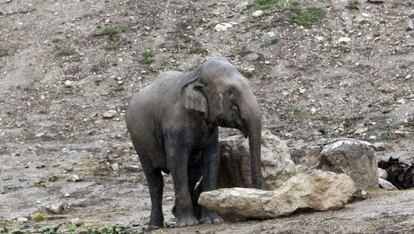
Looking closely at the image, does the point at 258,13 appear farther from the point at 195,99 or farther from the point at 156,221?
the point at 195,99

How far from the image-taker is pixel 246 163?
10047 millimetres

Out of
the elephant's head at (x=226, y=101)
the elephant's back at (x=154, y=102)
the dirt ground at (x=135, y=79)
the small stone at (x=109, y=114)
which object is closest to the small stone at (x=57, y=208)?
the dirt ground at (x=135, y=79)

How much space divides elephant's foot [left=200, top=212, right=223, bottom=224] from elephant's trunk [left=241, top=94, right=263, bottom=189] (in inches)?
20.5

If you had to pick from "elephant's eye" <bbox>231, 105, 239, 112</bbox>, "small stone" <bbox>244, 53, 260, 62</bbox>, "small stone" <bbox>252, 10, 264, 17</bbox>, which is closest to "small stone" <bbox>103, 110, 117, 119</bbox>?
"small stone" <bbox>244, 53, 260, 62</bbox>

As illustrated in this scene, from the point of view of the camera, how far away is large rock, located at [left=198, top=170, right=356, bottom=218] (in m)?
8.73

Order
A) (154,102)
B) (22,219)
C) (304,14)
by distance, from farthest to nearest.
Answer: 1. (304,14)
2. (22,219)
3. (154,102)

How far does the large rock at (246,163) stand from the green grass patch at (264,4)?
1122 centimetres

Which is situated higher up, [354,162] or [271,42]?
[354,162]

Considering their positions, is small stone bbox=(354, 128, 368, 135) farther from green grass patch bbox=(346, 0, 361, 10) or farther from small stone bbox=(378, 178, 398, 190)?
small stone bbox=(378, 178, 398, 190)

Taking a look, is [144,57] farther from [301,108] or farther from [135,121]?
[135,121]

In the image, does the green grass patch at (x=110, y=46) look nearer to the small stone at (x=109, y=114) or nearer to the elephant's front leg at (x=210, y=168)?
the small stone at (x=109, y=114)

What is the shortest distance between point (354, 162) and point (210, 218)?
1535 mm

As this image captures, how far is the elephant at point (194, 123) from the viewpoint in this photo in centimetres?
927

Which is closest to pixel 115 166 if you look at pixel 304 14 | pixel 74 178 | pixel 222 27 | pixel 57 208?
pixel 74 178
